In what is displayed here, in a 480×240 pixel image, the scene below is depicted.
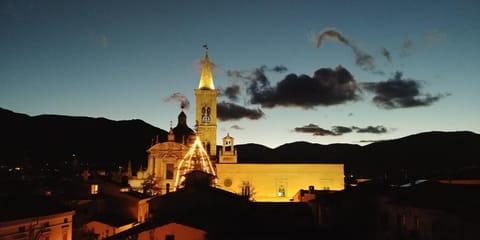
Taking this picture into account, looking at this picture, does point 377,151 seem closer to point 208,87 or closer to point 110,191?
point 208,87

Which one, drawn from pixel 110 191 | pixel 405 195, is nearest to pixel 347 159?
pixel 110 191

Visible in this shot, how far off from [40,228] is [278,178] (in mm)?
42808

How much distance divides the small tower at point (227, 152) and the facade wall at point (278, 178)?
10.2 ft

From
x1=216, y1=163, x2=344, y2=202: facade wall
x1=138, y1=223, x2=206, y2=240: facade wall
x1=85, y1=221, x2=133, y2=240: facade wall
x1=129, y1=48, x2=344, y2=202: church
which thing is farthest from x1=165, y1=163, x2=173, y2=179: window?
x1=138, y1=223, x2=206, y2=240: facade wall

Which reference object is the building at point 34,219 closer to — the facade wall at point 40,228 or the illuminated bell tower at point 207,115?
the facade wall at point 40,228

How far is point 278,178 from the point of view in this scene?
7225 centimetres

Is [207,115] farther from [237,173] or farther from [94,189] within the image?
[94,189]

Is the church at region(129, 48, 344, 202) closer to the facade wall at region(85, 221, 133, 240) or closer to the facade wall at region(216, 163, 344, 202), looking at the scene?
the facade wall at region(216, 163, 344, 202)

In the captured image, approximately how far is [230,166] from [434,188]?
4475cm

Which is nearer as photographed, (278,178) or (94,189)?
(94,189)

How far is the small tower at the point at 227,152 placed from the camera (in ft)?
246

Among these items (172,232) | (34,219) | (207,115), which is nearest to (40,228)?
(34,219)

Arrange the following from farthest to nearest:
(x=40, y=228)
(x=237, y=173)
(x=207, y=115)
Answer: (x=207, y=115)
(x=237, y=173)
(x=40, y=228)

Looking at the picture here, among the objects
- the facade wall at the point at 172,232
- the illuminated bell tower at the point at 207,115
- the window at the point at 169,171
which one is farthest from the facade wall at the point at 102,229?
the illuminated bell tower at the point at 207,115
